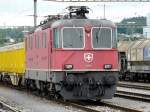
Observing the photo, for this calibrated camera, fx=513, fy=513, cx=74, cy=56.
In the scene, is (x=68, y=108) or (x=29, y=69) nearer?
(x=68, y=108)

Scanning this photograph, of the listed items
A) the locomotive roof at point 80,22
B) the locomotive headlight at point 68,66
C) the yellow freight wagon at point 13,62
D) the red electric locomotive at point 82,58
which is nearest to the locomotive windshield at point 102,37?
the red electric locomotive at point 82,58

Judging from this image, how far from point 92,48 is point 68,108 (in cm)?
251

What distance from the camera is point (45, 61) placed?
790 inches

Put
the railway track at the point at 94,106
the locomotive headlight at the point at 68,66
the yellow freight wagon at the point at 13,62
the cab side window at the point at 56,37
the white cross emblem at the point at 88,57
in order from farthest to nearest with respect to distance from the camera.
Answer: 1. the yellow freight wagon at the point at 13,62
2. the cab side window at the point at 56,37
3. the white cross emblem at the point at 88,57
4. the locomotive headlight at the point at 68,66
5. the railway track at the point at 94,106

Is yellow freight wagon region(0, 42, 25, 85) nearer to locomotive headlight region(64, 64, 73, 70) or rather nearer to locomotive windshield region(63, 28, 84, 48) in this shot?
locomotive windshield region(63, 28, 84, 48)

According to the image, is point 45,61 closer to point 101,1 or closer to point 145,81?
point 101,1

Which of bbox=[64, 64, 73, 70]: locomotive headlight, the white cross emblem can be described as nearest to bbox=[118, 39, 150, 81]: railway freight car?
the white cross emblem

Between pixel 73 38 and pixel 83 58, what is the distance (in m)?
0.82

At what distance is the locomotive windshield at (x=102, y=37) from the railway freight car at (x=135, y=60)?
20.2 meters

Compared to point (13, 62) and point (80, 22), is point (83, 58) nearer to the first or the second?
point (80, 22)

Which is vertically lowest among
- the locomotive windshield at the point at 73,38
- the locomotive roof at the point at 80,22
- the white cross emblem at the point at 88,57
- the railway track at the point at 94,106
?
the railway track at the point at 94,106

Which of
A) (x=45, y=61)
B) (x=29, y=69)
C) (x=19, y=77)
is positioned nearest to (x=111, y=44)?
(x=45, y=61)

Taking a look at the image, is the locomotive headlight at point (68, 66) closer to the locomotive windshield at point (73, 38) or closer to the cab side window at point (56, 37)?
the locomotive windshield at point (73, 38)

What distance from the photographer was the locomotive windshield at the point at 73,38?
18.6 metres
